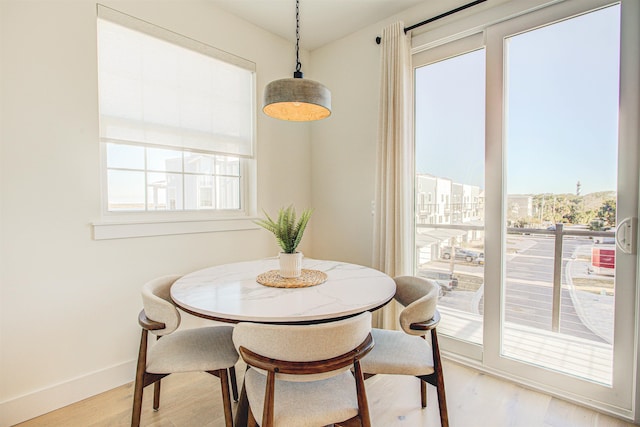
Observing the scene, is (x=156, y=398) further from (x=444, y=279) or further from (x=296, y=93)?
(x=444, y=279)

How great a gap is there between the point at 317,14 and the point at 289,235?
2081 millimetres

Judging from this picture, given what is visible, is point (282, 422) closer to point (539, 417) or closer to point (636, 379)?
point (539, 417)

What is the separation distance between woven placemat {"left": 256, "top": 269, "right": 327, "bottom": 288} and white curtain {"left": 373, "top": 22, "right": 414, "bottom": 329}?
890 mm

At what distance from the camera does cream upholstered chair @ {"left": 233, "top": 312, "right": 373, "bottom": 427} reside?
1.03 meters

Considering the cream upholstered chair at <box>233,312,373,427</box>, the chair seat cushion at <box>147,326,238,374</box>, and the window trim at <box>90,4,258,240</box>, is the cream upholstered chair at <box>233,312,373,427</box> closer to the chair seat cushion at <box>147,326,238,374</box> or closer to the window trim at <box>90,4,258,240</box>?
the chair seat cushion at <box>147,326,238,374</box>

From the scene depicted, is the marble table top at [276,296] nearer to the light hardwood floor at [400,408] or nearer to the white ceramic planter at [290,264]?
the white ceramic planter at [290,264]

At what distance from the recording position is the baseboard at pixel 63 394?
1.71 m

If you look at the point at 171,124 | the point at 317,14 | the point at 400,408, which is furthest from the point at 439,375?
the point at 317,14

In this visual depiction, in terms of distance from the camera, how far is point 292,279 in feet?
5.51

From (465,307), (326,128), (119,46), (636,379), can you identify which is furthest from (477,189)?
(119,46)

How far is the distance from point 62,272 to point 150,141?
1.00 metres

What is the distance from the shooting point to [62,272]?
6.15 ft

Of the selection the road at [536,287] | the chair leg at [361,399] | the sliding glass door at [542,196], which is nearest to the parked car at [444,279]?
the sliding glass door at [542,196]

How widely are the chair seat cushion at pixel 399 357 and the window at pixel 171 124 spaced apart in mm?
1745
